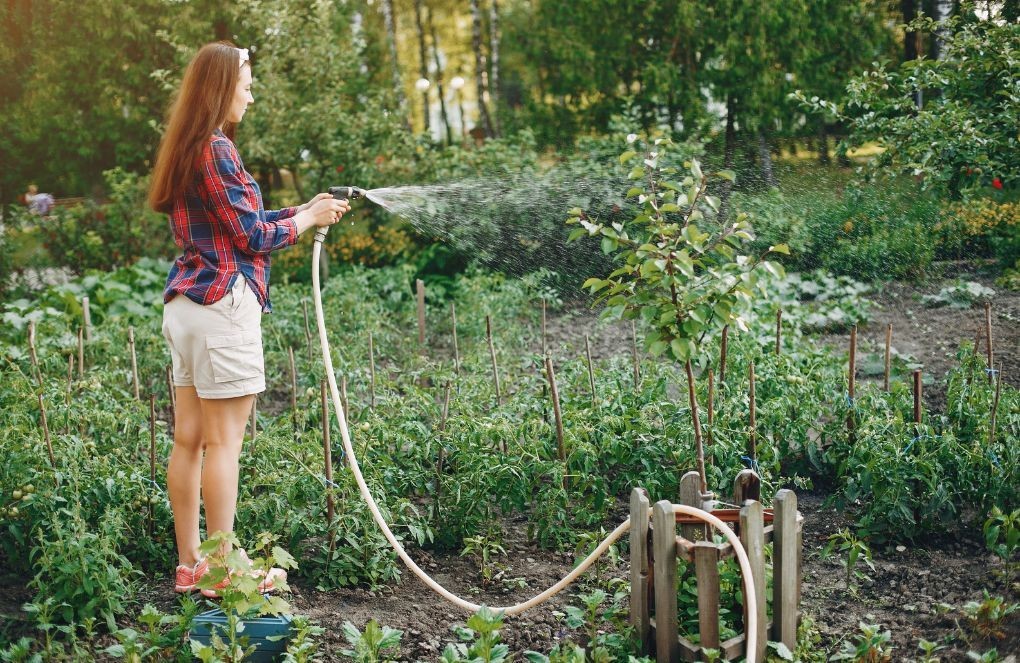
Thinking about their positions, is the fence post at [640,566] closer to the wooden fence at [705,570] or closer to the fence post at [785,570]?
the wooden fence at [705,570]

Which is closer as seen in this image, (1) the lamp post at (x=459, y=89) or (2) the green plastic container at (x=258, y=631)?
(2) the green plastic container at (x=258, y=631)

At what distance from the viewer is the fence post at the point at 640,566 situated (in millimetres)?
2658

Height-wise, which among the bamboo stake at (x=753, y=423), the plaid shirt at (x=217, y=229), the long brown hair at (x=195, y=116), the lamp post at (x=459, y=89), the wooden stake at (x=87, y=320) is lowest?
the bamboo stake at (x=753, y=423)

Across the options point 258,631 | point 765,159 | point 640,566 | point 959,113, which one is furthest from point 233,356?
point 765,159

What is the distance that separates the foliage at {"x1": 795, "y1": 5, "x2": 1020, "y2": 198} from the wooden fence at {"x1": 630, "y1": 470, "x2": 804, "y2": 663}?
2.62 metres

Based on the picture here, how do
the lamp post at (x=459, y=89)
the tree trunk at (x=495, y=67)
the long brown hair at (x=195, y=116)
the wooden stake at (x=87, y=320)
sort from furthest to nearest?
1. the tree trunk at (x=495, y=67)
2. the lamp post at (x=459, y=89)
3. the wooden stake at (x=87, y=320)
4. the long brown hair at (x=195, y=116)

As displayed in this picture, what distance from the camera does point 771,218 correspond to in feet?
23.9

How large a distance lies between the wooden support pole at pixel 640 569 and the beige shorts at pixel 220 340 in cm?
132

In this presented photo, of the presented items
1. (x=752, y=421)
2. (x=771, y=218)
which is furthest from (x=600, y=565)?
(x=771, y=218)

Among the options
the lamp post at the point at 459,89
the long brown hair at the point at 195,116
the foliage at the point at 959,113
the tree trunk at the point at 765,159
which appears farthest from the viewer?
the lamp post at the point at 459,89

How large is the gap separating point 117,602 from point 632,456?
1908 millimetres

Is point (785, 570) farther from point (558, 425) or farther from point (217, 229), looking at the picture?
point (217, 229)

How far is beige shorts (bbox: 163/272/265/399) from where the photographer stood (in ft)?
9.62

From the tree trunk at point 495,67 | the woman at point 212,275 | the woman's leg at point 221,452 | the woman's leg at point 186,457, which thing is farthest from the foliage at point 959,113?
the tree trunk at point 495,67
